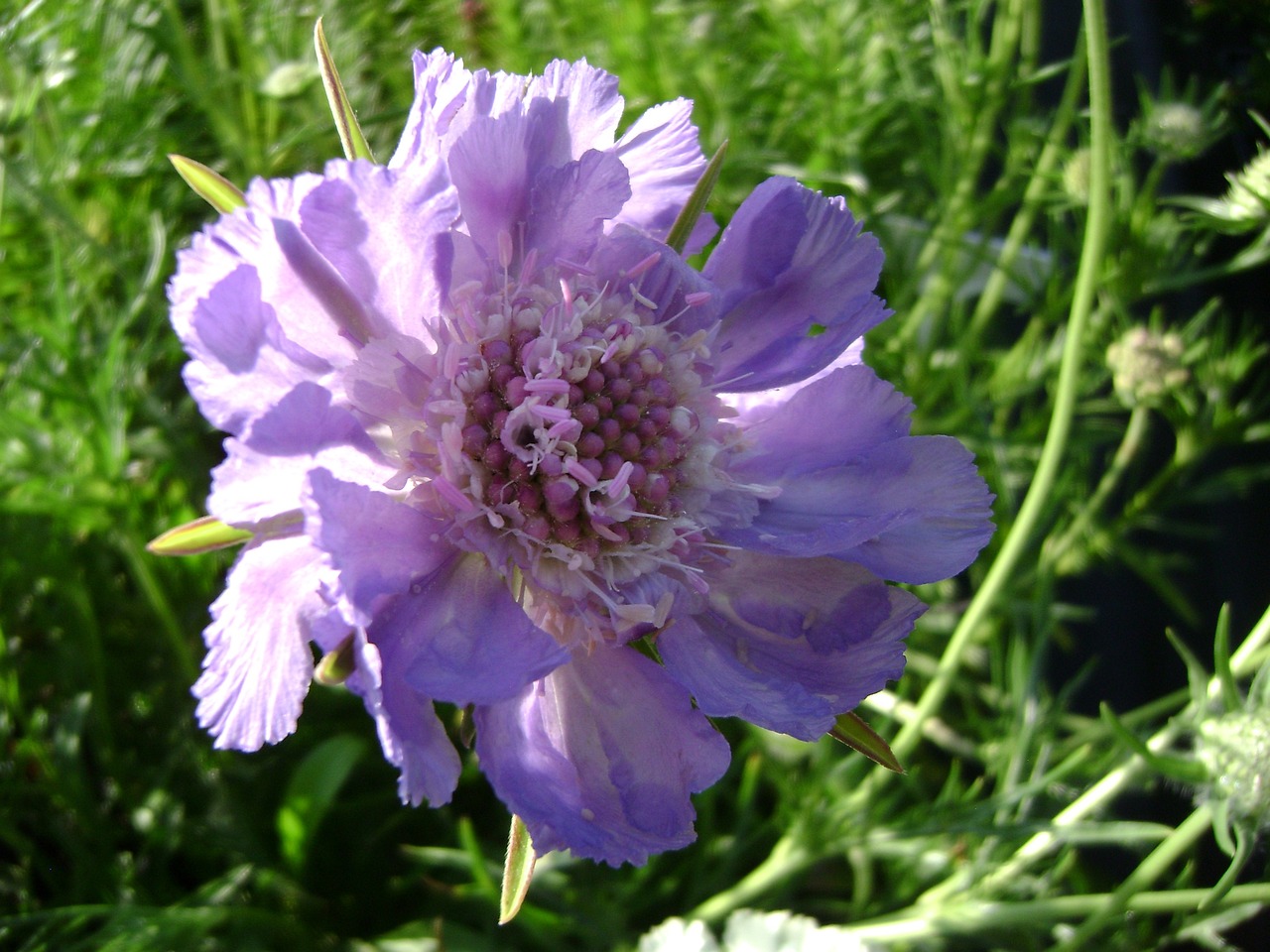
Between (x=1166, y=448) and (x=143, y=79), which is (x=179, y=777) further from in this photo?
(x=1166, y=448)

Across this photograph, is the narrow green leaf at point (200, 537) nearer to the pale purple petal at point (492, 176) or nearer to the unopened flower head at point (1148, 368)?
the pale purple petal at point (492, 176)

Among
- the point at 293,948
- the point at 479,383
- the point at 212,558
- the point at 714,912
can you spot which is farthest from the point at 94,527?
the point at 714,912

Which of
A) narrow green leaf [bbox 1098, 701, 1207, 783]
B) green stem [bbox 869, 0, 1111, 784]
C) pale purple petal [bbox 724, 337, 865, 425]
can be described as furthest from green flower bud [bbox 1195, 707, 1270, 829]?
pale purple petal [bbox 724, 337, 865, 425]

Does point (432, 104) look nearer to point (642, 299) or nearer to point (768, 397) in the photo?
point (642, 299)

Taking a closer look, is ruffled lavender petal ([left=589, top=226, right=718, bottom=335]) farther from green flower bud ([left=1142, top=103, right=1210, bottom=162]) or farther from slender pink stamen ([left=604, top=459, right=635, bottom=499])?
green flower bud ([left=1142, top=103, right=1210, bottom=162])

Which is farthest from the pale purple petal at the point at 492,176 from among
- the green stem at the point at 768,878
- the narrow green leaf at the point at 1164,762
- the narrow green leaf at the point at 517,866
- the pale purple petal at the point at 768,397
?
the green stem at the point at 768,878

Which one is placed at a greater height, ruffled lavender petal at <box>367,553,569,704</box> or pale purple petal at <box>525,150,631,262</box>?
pale purple petal at <box>525,150,631,262</box>
